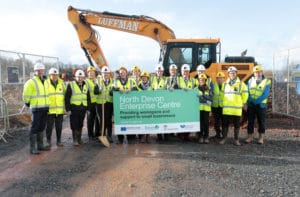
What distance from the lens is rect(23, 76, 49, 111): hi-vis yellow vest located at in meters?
7.68

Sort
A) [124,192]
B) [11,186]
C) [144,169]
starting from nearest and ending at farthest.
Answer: [124,192], [11,186], [144,169]

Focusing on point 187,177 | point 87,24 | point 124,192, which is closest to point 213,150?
point 187,177

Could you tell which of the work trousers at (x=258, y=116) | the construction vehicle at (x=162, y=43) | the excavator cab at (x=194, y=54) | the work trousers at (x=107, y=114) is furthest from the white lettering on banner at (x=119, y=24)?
the work trousers at (x=258, y=116)

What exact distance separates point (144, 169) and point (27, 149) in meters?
3.62

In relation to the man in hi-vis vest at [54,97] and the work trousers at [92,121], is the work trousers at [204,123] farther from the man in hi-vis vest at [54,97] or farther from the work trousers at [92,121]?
the man in hi-vis vest at [54,97]

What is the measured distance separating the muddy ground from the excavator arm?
18.0 feet

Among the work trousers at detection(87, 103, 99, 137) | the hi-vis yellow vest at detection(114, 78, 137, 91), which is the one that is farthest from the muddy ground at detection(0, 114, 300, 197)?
the hi-vis yellow vest at detection(114, 78, 137, 91)

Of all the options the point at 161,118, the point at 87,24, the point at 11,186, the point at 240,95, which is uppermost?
the point at 87,24

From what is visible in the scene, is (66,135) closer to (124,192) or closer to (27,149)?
(27,149)

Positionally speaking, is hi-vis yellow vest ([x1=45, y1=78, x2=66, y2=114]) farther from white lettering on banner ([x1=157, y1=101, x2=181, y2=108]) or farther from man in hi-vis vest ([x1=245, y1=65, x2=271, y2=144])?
man in hi-vis vest ([x1=245, y1=65, x2=271, y2=144])

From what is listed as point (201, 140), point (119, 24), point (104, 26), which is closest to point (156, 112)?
point (201, 140)

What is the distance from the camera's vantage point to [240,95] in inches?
337

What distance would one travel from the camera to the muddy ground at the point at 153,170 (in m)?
5.25

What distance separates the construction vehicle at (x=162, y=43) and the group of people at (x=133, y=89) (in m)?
1.96
